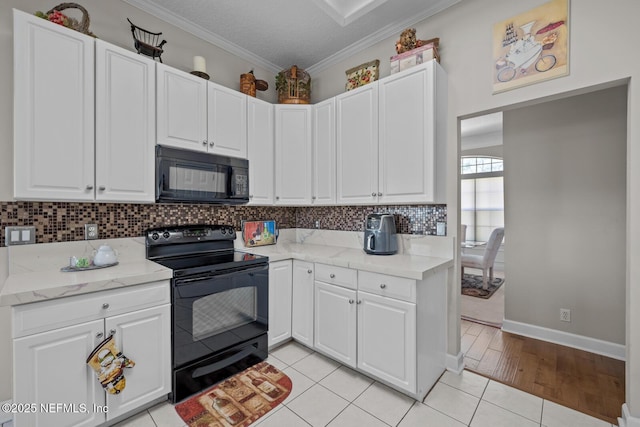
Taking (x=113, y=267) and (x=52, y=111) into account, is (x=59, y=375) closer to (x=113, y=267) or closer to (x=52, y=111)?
(x=113, y=267)

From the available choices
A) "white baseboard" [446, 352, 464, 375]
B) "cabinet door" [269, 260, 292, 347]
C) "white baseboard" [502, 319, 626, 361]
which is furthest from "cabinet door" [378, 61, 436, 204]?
"white baseboard" [502, 319, 626, 361]

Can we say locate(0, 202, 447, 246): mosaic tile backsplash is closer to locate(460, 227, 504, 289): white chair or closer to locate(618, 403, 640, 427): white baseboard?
locate(618, 403, 640, 427): white baseboard

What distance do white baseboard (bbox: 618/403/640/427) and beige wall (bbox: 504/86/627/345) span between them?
118 centimetres

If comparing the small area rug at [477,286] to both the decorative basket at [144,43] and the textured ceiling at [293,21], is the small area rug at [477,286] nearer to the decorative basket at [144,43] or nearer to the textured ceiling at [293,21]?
the textured ceiling at [293,21]

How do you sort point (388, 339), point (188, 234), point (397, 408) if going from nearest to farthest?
point (397, 408) → point (388, 339) → point (188, 234)

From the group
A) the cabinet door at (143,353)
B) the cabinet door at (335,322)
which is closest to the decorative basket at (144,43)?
the cabinet door at (143,353)

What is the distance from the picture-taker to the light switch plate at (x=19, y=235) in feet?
5.49

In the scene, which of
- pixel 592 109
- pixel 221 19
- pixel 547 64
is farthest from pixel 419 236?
pixel 221 19

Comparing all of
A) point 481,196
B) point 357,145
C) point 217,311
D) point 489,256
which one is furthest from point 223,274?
point 481,196

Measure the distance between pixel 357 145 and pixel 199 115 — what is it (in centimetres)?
137

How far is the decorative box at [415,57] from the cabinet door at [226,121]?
138 cm

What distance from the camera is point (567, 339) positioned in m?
2.66

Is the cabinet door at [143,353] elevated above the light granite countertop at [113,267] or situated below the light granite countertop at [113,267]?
below

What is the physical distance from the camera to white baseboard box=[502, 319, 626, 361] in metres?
2.44
